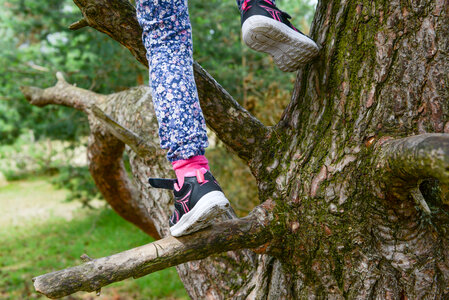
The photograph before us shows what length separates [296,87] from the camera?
1.85m

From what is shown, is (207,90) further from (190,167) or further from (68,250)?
(68,250)

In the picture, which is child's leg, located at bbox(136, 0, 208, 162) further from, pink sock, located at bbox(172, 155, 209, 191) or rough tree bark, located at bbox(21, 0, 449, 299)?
rough tree bark, located at bbox(21, 0, 449, 299)

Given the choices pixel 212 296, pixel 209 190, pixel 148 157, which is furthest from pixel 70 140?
pixel 209 190

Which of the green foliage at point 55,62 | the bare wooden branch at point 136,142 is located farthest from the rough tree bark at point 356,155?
the green foliage at point 55,62

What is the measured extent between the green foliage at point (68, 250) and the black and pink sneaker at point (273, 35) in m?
4.07

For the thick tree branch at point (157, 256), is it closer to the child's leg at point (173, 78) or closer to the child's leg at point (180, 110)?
the child's leg at point (180, 110)

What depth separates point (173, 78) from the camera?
1497 millimetres

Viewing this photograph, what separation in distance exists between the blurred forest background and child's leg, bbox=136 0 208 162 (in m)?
3.07

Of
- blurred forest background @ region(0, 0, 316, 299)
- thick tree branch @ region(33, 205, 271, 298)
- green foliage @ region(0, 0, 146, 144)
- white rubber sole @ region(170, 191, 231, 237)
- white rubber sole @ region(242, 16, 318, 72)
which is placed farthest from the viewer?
green foliage @ region(0, 0, 146, 144)

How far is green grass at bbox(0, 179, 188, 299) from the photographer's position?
5.31 metres

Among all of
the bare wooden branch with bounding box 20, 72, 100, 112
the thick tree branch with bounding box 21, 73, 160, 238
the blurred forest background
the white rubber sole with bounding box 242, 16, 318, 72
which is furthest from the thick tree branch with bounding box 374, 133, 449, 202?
the blurred forest background

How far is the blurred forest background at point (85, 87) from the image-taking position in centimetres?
525

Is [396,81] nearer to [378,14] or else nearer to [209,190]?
[378,14]

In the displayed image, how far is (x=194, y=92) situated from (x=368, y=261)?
2.98 feet
